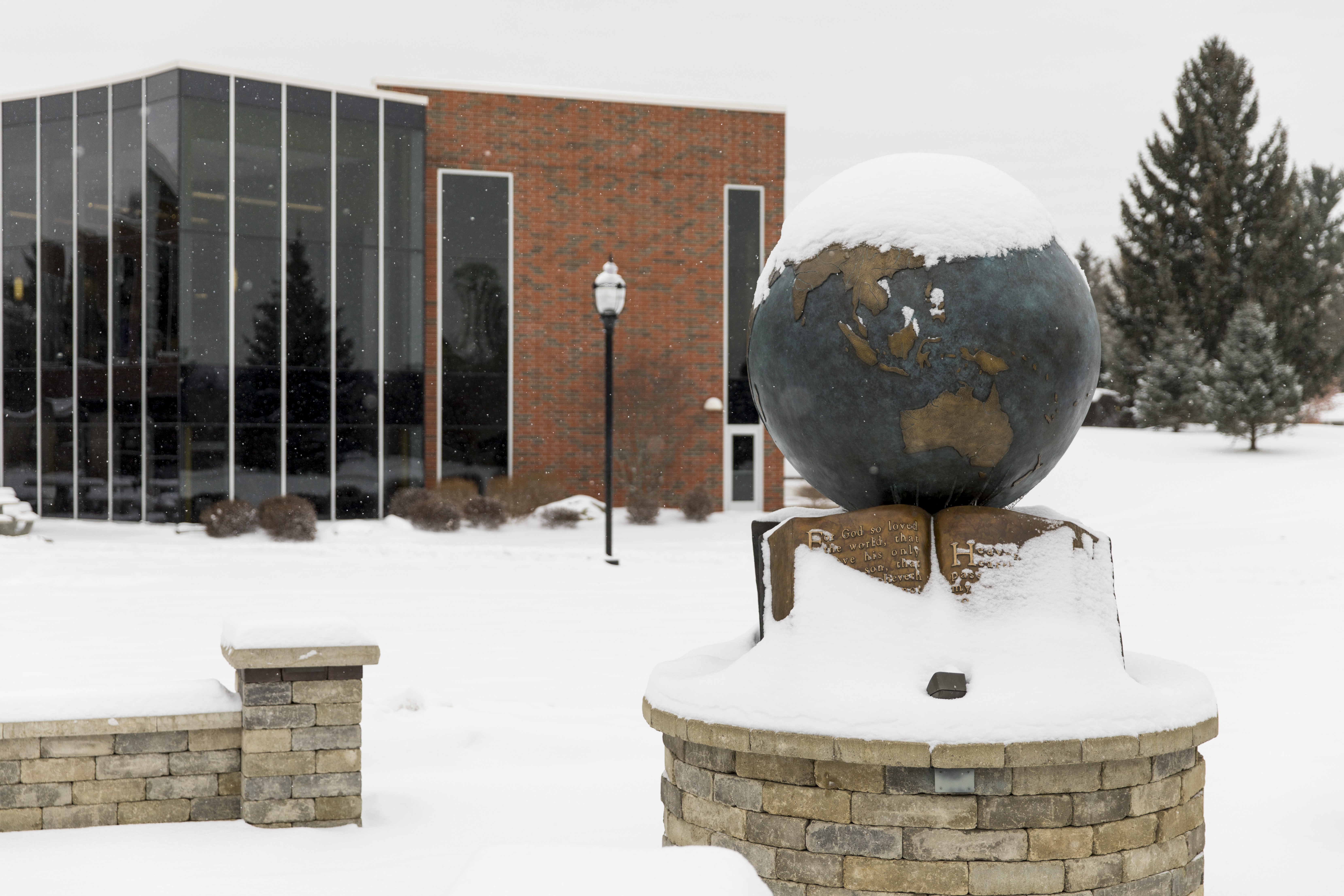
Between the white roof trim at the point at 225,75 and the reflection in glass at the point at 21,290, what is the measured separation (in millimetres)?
649

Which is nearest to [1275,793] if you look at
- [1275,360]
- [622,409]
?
[622,409]

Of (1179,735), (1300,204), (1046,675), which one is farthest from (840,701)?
(1300,204)

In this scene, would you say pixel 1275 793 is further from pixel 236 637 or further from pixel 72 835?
pixel 72 835

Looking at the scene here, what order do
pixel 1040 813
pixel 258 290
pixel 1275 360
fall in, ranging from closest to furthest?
pixel 1040 813 < pixel 258 290 < pixel 1275 360

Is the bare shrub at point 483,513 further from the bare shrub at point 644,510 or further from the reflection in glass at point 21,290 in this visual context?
the reflection in glass at point 21,290

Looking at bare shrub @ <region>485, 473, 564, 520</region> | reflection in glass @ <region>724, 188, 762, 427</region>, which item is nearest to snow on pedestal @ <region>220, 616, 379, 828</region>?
bare shrub @ <region>485, 473, 564, 520</region>

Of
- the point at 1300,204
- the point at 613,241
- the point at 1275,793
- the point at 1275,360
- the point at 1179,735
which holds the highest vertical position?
the point at 1300,204

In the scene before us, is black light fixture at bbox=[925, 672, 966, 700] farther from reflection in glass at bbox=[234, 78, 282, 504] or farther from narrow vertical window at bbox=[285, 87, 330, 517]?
narrow vertical window at bbox=[285, 87, 330, 517]

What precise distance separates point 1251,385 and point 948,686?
2980 centimetres

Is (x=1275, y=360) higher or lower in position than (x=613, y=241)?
lower

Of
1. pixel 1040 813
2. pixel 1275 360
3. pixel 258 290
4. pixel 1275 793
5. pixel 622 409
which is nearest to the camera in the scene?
pixel 1040 813

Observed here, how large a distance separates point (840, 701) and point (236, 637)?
3204 mm

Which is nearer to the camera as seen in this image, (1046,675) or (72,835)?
(1046,675)

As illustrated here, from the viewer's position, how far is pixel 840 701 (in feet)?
14.1
